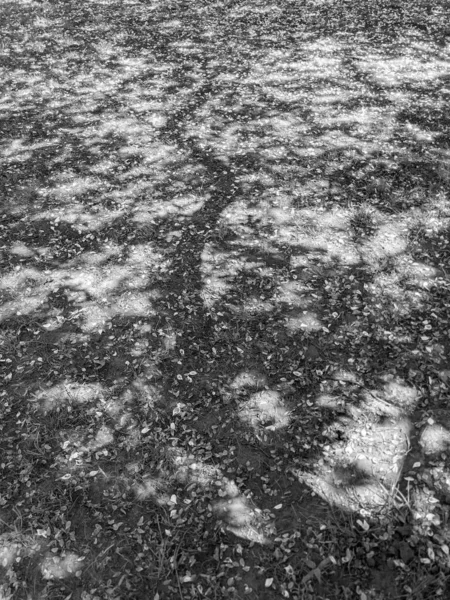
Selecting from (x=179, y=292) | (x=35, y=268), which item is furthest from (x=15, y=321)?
(x=179, y=292)

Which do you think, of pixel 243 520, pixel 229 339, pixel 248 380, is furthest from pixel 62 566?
pixel 229 339

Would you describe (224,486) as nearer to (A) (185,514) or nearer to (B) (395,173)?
(A) (185,514)

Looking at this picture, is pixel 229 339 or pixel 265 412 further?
pixel 229 339

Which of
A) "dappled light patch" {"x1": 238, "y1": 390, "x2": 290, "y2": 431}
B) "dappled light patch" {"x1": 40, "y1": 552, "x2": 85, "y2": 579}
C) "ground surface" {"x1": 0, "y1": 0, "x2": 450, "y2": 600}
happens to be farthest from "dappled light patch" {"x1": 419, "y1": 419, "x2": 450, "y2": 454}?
"dappled light patch" {"x1": 40, "y1": 552, "x2": 85, "y2": 579}

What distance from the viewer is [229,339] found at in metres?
5.23

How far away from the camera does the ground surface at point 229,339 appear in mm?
3660

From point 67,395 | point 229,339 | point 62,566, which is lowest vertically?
point 62,566

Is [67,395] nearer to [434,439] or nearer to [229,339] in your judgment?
[229,339]

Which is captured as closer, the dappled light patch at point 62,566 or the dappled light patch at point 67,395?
the dappled light patch at point 62,566

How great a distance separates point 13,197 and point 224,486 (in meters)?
5.91

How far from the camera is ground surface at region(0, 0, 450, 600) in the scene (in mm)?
3660

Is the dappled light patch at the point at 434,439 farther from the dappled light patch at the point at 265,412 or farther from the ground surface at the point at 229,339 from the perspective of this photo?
the dappled light patch at the point at 265,412

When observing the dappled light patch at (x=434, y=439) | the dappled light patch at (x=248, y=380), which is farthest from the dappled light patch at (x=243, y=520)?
the dappled light patch at (x=434, y=439)

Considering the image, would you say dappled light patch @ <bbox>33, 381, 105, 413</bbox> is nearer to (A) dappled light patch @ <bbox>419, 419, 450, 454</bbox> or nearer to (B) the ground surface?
(B) the ground surface
